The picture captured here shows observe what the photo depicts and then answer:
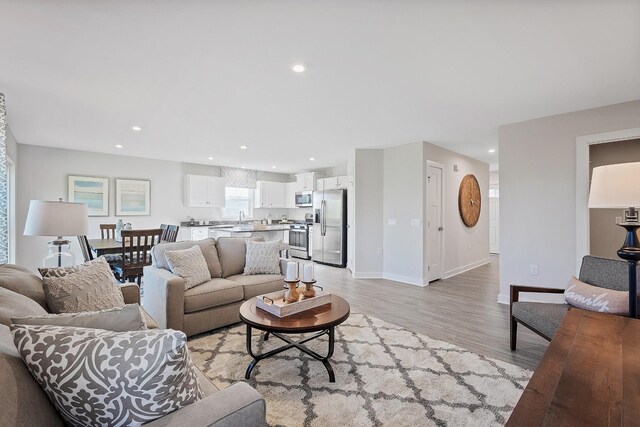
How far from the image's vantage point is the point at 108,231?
5.34m

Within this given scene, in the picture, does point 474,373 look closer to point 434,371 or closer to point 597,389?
point 434,371

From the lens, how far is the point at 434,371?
223 centimetres

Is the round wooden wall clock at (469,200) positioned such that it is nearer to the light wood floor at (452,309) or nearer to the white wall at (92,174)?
the light wood floor at (452,309)

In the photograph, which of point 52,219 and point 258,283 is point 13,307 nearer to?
point 52,219

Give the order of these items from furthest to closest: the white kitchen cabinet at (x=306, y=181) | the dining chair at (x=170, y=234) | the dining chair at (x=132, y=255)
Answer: the white kitchen cabinet at (x=306, y=181), the dining chair at (x=170, y=234), the dining chair at (x=132, y=255)

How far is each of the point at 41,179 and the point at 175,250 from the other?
13.9ft

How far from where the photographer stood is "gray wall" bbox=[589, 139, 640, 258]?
4062 millimetres

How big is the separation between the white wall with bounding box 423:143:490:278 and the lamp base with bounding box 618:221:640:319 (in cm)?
315

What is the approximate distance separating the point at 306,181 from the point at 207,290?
5.48 meters

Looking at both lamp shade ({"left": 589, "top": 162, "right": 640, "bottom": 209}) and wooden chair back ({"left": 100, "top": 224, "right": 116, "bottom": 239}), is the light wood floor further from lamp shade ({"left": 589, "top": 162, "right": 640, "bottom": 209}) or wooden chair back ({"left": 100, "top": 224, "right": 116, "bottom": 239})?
wooden chair back ({"left": 100, "top": 224, "right": 116, "bottom": 239})

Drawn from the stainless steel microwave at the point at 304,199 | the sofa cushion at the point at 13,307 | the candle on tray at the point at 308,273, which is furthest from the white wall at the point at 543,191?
the stainless steel microwave at the point at 304,199

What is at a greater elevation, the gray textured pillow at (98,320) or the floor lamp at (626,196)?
the floor lamp at (626,196)

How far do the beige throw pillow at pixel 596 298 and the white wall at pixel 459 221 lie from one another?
2.98 meters

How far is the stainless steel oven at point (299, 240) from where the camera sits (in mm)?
7555
